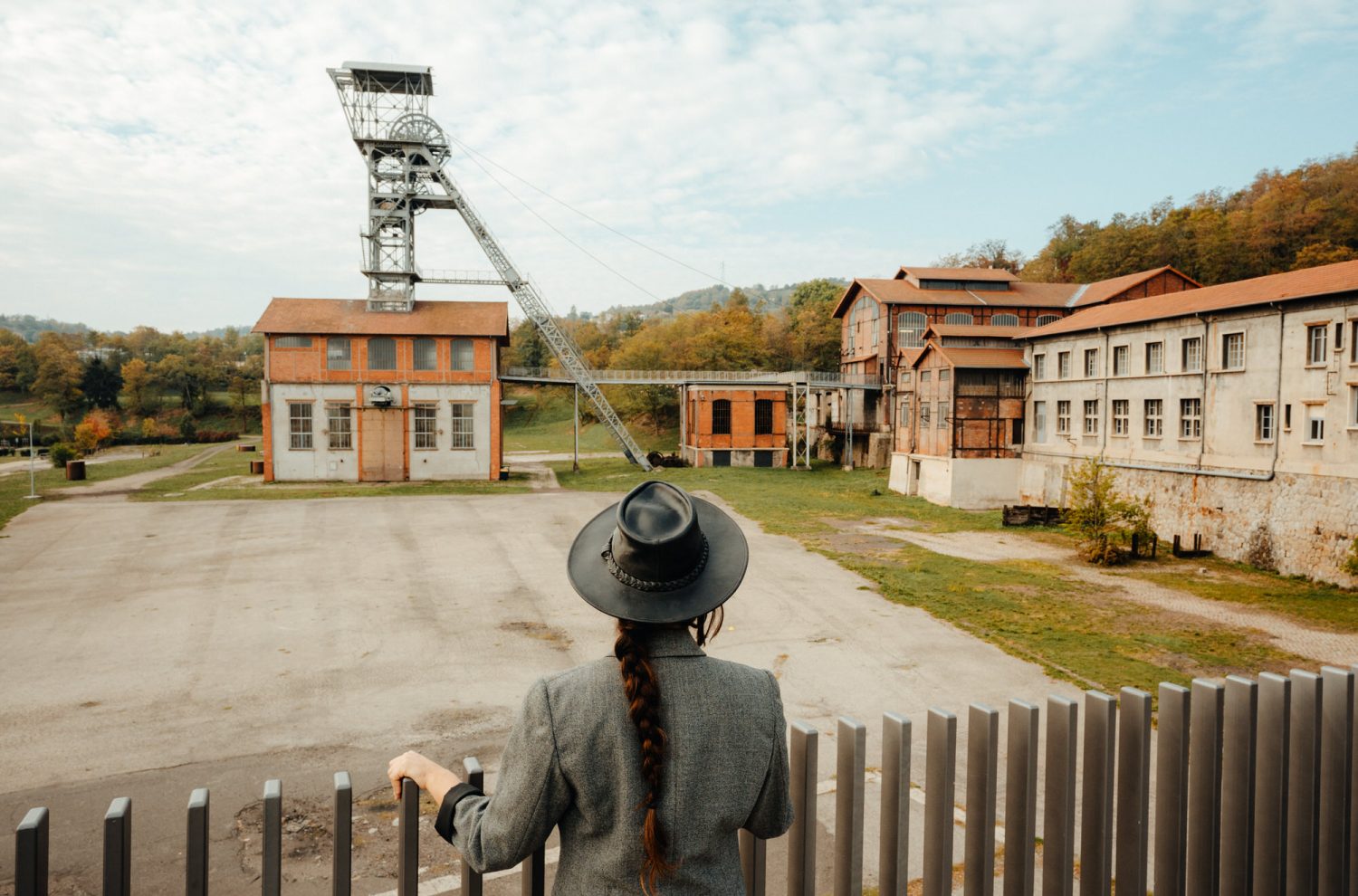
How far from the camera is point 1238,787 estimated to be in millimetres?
2727

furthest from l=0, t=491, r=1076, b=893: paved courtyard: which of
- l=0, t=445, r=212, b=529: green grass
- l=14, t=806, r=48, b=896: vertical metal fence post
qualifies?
l=0, t=445, r=212, b=529: green grass

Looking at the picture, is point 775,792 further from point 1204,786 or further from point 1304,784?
point 1304,784

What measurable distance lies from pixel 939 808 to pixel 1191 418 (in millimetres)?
25901

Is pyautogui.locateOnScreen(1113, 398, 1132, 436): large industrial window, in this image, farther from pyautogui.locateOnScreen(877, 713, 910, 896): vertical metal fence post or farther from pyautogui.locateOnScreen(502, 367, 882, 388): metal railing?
pyautogui.locateOnScreen(877, 713, 910, 896): vertical metal fence post

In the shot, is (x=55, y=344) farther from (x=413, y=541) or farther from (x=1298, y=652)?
(x=1298, y=652)

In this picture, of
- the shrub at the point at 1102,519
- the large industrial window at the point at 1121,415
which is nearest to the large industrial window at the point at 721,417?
the large industrial window at the point at 1121,415

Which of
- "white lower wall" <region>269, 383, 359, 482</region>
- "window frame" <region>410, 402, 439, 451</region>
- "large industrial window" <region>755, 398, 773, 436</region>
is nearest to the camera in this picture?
"white lower wall" <region>269, 383, 359, 482</region>

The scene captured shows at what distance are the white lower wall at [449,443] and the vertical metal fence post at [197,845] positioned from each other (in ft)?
116

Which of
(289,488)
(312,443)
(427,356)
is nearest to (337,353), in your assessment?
(427,356)

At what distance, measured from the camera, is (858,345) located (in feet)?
165

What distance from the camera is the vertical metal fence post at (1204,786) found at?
267 centimetres

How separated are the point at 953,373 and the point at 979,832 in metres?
30.4

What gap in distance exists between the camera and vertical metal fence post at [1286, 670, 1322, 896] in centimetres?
278

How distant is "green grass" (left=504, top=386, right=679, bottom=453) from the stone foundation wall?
38566 millimetres
